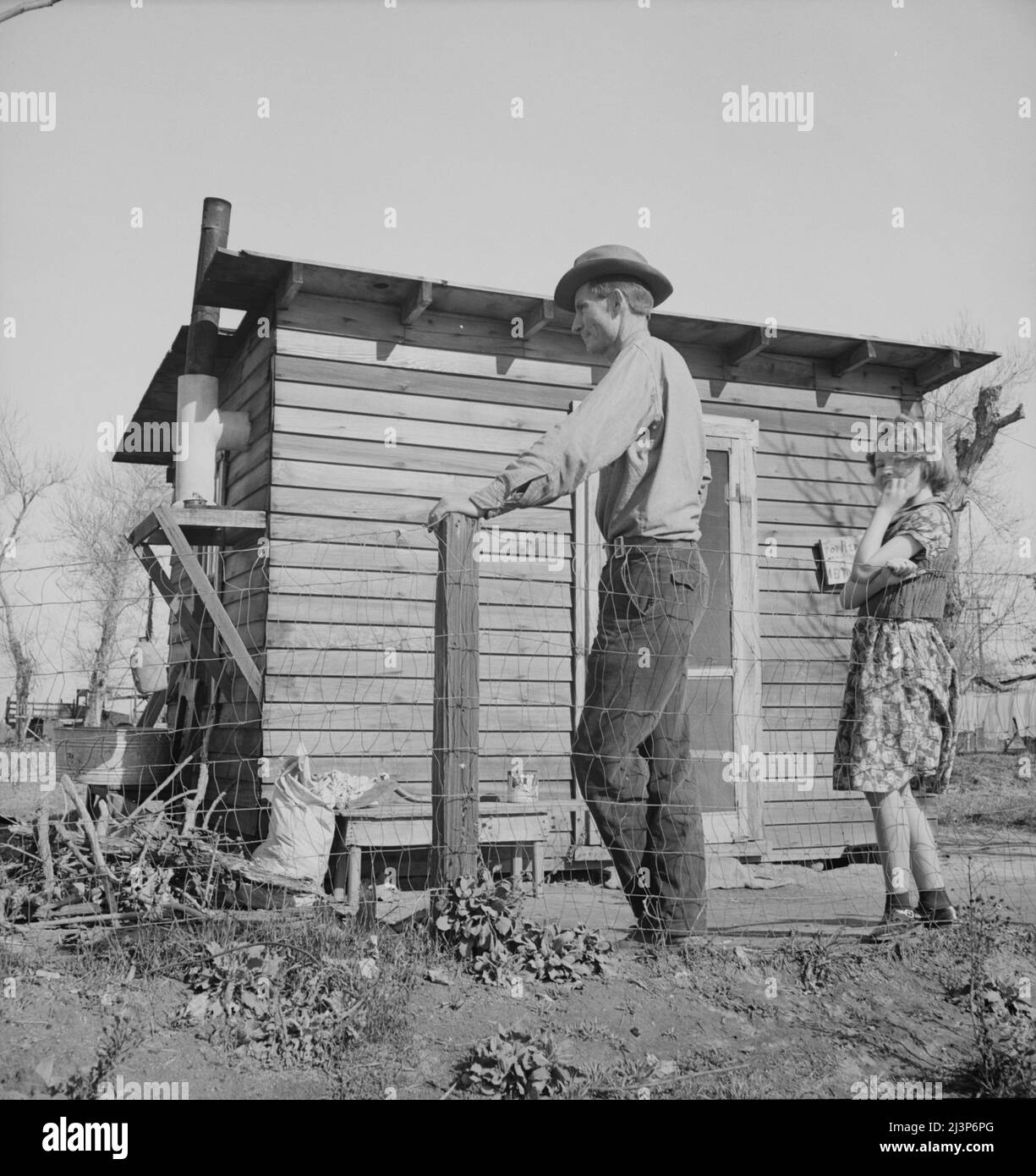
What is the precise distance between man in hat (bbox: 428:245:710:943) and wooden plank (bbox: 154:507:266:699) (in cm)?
251

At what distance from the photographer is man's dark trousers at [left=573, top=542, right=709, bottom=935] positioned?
3.55 metres

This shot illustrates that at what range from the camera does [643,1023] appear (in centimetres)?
330

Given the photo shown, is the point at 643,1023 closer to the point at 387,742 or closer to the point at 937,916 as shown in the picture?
the point at 937,916

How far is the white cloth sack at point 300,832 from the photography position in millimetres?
4957

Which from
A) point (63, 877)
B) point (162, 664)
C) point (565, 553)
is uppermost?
point (565, 553)

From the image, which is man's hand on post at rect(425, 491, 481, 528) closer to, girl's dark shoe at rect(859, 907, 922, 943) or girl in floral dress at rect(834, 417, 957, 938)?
girl in floral dress at rect(834, 417, 957, 938)

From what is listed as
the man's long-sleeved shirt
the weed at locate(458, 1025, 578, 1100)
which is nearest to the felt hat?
the man's long-sleeved shirt

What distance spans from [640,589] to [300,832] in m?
2.27

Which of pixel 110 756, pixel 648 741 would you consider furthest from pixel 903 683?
pixel 110 756

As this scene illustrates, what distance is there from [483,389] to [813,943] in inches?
155

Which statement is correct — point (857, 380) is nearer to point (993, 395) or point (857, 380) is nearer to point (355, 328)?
point (355, 328)

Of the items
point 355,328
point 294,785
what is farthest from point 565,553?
point 294,785

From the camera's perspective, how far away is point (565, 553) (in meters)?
6.69

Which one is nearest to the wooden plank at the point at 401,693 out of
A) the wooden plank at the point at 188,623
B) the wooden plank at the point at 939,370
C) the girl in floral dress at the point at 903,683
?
the wooden plank at the point at 188,623
